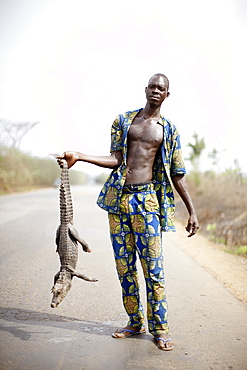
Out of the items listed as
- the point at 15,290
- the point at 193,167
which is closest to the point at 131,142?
the point at 15,290

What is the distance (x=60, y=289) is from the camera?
315 cm

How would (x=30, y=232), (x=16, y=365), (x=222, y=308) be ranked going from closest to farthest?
1. (x=16, y=365)
2. (x=222, y=308)
3. (x=30, y=232)

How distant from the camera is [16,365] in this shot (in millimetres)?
2826

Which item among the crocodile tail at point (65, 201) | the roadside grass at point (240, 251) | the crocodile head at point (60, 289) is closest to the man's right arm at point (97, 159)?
the crocodile tail at point (65, 201)

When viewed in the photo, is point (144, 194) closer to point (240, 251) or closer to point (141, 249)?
point (141, 249)

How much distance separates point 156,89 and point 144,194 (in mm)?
895

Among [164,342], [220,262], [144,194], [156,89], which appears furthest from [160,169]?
[220,262]

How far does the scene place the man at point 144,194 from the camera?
333cm

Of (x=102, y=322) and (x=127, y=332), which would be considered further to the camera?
(x=102, y=322)

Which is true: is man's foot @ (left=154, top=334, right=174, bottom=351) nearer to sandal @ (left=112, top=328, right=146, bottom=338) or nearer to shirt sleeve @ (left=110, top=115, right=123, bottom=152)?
sandal @ (left=112, top=328, right=146, bottom=338)

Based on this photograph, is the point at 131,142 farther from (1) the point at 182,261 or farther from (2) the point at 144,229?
(1) the point at 182,261

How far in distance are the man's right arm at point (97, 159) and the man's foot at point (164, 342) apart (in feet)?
4.85

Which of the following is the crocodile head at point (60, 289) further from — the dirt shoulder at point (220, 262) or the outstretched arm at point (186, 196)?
the dirt shoulder at point (220, 262)

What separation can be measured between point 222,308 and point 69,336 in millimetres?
1690
